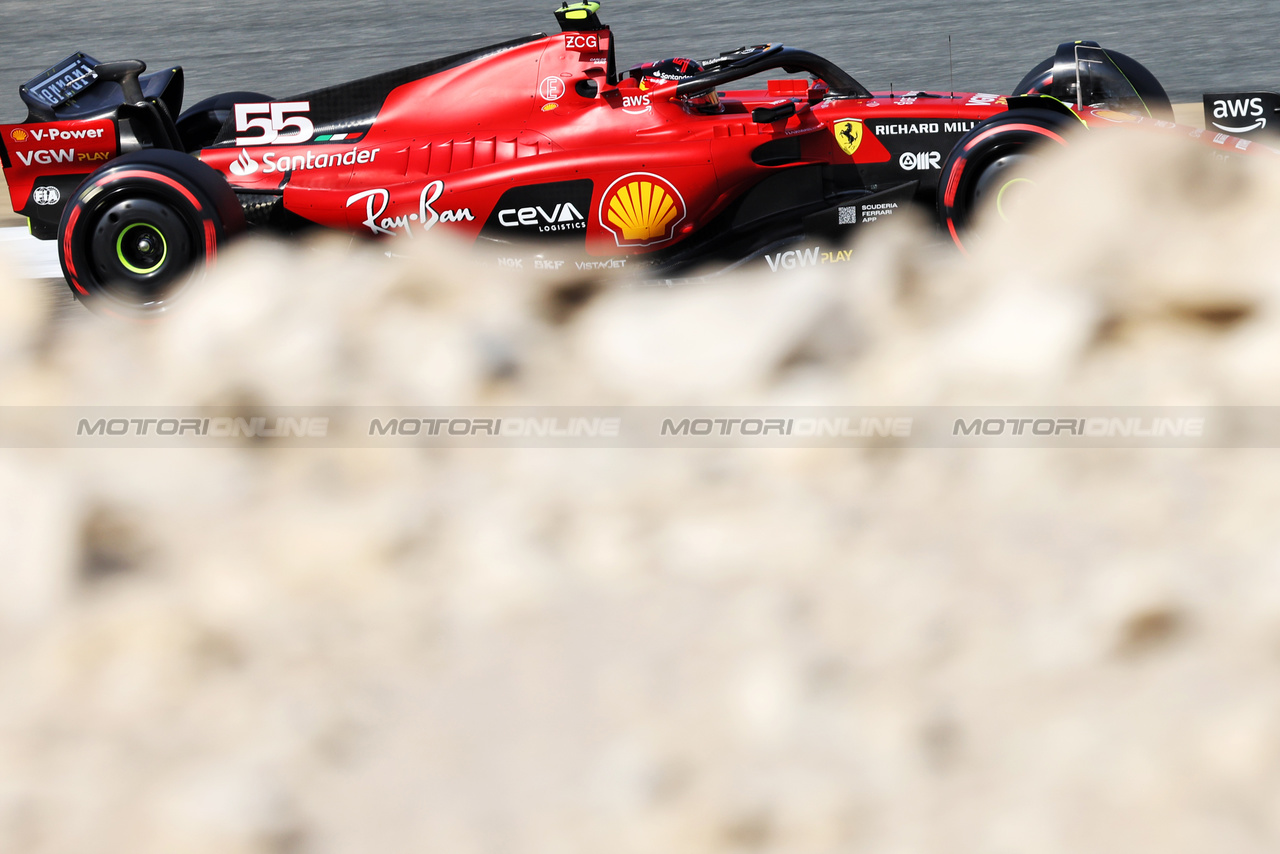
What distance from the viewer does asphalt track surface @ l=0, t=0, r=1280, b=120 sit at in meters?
10.8

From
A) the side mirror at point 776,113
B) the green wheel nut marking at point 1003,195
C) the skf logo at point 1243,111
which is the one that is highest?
the side mirror at point 776,113

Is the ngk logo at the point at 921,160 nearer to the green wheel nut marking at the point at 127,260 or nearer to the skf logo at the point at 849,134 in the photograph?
the skf logo at the point at 849,134

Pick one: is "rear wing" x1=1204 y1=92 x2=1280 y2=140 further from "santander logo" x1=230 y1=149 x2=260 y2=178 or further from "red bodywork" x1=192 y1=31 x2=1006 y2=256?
"santander logo" x1=230 y1=149 x2=260 y2=178

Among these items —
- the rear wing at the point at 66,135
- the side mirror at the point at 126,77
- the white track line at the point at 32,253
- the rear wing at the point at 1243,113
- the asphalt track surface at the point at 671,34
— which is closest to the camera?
the rear wing at the point at 1243,113

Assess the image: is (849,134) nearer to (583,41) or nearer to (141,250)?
(583,41)

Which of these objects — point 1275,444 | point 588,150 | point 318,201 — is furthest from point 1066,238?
point 318,201

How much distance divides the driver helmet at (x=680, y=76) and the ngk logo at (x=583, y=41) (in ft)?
0.84

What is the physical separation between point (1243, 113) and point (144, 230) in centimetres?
490

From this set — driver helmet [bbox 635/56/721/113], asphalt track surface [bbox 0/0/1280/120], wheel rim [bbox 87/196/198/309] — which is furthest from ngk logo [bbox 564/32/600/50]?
asphalt track surface [bbox 0/0/1280/120]

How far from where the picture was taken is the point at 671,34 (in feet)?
41.5

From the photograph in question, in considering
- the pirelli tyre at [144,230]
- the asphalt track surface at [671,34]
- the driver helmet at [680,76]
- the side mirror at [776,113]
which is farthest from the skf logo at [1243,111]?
the asphalt track surface at [671,34]

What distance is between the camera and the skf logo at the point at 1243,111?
16.6 feet

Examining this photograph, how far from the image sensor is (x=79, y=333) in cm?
249

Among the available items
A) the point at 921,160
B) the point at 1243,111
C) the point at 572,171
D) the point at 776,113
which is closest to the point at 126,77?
the point at 572,171
